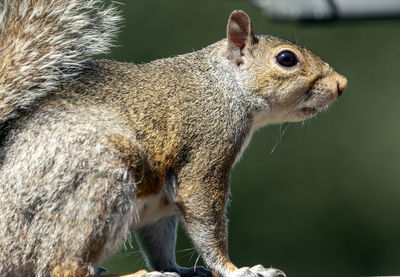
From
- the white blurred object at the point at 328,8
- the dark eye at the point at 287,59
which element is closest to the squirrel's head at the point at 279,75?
the dark eye at the point at 287,59

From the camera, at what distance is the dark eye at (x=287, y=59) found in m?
3.48

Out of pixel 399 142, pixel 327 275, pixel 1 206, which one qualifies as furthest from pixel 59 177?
pixel 399 142

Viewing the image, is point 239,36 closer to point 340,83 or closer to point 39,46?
point 340,83

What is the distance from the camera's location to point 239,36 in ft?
11.5

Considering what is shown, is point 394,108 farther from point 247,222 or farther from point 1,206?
point 1,206

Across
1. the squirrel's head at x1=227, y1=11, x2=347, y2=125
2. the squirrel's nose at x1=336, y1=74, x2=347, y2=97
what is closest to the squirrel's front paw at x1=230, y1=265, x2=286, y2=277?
the squirrel's head at x1=227, y1=11, x2=347, y2=125

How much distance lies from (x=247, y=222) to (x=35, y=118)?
444 centimetres

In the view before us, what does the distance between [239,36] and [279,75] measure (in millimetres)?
193

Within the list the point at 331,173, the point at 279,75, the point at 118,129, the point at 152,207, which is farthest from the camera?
the point at 331,173

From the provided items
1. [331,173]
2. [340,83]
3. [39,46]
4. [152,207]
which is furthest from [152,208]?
[331,173]

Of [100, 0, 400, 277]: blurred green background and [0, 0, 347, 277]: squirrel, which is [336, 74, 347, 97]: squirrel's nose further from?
[100, 0, 400, 277]: blurred green background

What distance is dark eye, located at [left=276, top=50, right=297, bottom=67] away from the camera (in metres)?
3.48

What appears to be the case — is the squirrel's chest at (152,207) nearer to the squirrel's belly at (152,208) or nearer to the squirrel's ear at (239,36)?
the squirrel's belly at (152,208)

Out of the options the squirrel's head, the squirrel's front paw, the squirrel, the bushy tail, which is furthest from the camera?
the squirrel's head
